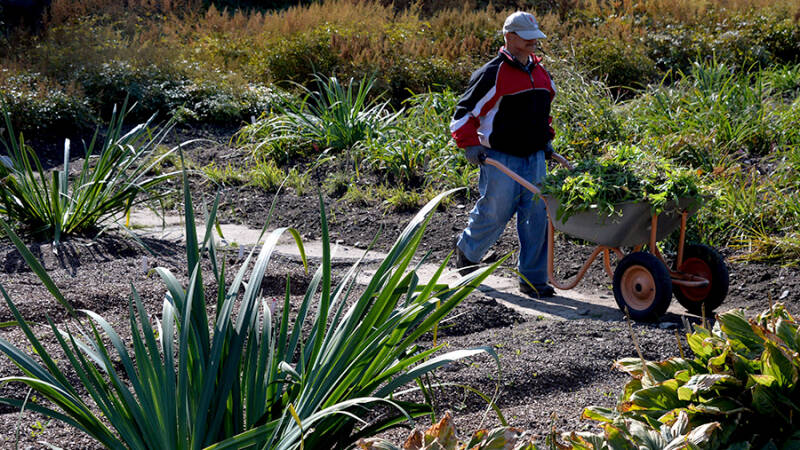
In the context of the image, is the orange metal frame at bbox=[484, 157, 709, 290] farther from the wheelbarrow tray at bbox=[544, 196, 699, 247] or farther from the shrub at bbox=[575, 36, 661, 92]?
the shrub at bbox=[575, 36, 661, 92]

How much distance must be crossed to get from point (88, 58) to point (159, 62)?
975 mm

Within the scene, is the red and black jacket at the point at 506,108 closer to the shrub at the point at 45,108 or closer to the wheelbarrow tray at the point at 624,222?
the wheelbarrow tray at the point at 624,222

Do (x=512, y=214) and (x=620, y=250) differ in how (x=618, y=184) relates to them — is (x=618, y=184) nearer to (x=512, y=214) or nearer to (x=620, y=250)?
(x=620, y=250)

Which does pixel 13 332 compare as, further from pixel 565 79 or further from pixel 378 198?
pixel 565 79

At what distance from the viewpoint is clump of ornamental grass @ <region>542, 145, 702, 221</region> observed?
4688 millimetres

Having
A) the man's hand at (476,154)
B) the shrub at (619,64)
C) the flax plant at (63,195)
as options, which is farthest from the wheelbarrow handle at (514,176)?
the shrub at (619,64)

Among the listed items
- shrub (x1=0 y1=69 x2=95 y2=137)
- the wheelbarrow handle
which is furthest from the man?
shrub (x1=0 y1=69 x2=95 y2=137)

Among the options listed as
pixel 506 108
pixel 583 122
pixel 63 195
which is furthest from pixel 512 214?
pixel 63 195

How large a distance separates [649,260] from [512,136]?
4.03 ft

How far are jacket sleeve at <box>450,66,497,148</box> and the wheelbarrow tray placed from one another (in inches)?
27.0

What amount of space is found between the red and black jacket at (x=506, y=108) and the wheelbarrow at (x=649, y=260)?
0.99 ft

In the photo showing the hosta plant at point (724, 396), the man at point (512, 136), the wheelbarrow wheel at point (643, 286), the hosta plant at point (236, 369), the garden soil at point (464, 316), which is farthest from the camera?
the man at point (512, 136)

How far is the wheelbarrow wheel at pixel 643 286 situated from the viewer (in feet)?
15.3

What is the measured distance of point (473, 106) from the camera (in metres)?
5.38
